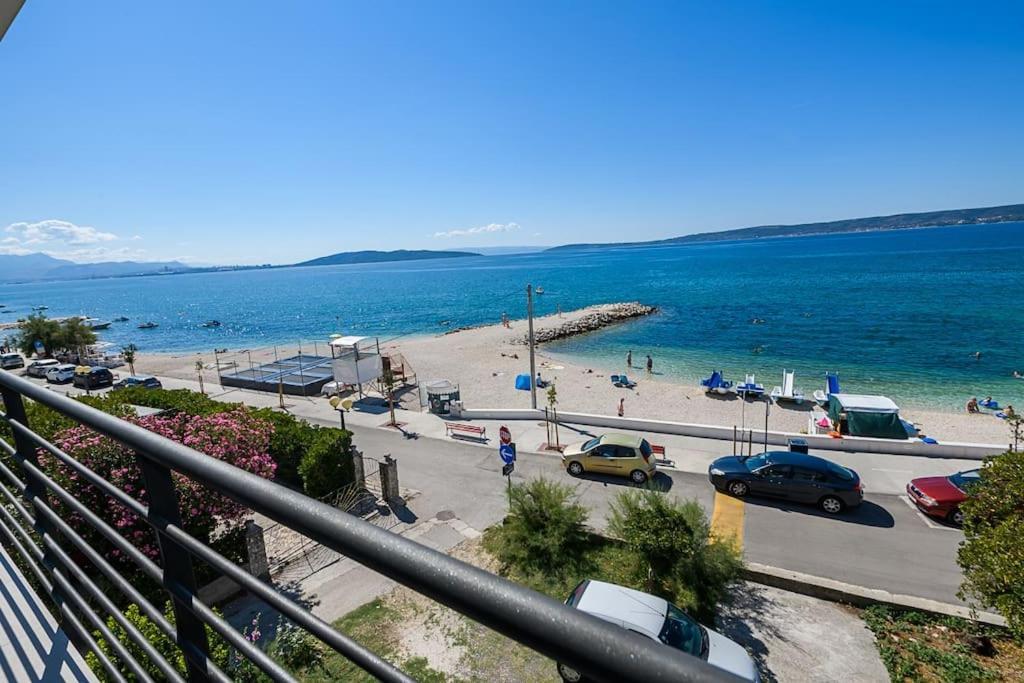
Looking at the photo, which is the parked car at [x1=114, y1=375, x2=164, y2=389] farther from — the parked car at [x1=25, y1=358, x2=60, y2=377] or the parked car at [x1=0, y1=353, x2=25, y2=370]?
the parked car at [x1=0, y1=353, x2=25, y2=370]

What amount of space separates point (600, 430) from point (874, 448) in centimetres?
958

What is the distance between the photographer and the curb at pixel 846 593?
31.4ft

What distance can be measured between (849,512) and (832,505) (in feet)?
2.02

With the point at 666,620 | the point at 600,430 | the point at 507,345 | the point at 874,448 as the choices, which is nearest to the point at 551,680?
the point at 666,620

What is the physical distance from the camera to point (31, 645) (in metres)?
2.48

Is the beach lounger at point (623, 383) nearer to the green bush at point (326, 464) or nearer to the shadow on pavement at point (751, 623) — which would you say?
the green bush at point (326, 464)

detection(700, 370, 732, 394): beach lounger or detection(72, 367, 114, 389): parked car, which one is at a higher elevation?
detection(72, 367, 114, 389): parked car

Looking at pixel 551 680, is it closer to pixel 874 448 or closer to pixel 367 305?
pixel 874 448

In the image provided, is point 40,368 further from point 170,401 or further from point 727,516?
point 727,516

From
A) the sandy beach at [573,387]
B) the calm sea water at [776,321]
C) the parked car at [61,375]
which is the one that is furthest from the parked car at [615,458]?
the parked car at [61,375]

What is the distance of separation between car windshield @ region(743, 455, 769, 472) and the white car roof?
25.5 feet

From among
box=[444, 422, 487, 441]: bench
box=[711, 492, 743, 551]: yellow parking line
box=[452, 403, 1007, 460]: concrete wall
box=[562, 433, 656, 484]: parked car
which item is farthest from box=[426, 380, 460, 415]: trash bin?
box=[711, 492, 743, 551]: yellow parking line

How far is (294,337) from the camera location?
72688mm

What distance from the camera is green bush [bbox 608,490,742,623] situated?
994 centimetres
